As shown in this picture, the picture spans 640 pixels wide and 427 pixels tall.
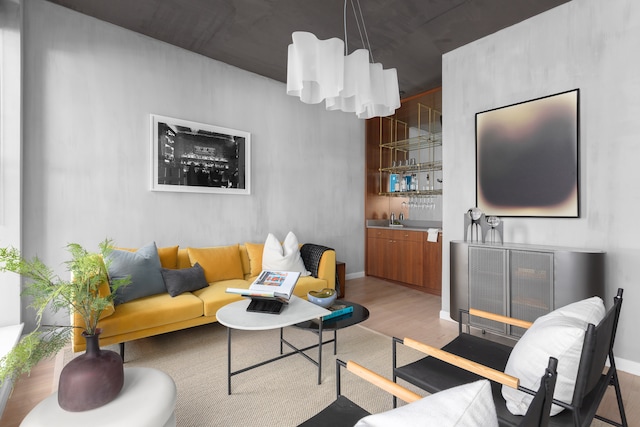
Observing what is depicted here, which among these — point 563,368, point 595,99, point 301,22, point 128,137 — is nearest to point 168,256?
point 128,137

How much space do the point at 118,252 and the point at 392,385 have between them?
2.60 m

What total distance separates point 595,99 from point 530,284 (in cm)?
161

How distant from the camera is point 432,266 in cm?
456

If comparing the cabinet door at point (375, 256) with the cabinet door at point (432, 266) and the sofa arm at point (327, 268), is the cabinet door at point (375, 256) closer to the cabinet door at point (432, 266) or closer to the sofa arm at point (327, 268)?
the cabinet door at point (432, 266)

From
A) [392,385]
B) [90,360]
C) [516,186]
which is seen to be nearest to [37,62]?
[90,360]

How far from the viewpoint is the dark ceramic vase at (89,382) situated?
128cm

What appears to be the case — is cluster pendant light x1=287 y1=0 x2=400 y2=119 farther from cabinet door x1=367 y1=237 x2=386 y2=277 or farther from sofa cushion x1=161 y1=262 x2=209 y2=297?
cabinet door x1=367 y1=237 x2=386 y2=277

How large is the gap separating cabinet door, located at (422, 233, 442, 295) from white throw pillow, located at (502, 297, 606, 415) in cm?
317

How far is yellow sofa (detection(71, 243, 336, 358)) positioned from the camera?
2436 millimetres

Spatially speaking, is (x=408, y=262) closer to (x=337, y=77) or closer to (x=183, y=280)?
(x=183, y=280)

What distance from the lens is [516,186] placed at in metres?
3.09

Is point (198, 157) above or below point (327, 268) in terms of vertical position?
above

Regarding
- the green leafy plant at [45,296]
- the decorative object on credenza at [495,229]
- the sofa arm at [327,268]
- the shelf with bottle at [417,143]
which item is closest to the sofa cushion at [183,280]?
the sofa arm at [327,268]

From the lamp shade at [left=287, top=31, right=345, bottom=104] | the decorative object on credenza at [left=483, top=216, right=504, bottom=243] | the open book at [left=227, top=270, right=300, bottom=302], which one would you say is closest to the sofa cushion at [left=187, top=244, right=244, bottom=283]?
the open book at [left=227, top=270, right=300, bottom=302]
